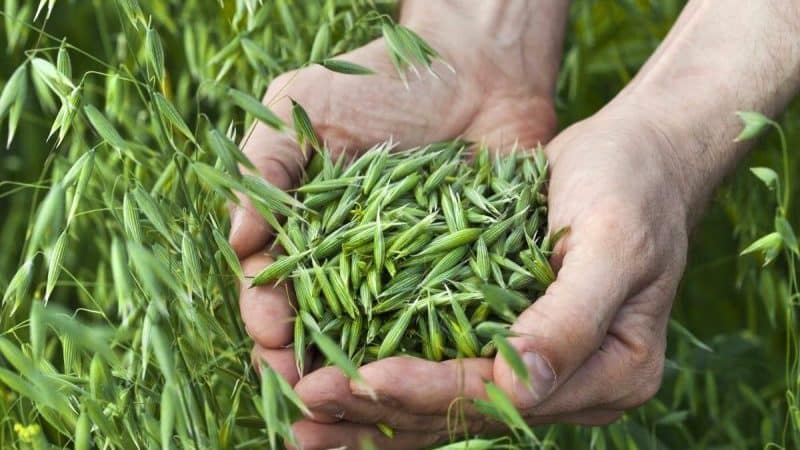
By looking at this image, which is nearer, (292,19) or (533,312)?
(533,312)

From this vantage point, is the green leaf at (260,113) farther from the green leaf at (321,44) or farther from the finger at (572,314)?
the green leaf at (321,44)

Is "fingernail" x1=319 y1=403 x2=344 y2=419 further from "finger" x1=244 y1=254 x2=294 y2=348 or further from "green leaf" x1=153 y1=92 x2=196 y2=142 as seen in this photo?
"green leaf" x1=153 y1=92 x2=196 y2=142

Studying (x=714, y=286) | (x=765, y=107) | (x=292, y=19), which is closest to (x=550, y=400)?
(x=765, y=107)

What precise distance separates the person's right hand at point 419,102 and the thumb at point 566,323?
277mm

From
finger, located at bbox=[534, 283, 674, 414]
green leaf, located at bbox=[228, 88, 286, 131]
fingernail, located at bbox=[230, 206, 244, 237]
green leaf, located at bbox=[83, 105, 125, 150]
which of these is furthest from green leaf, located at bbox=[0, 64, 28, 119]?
finger, located at bbox=[534, 283, 674, 414]

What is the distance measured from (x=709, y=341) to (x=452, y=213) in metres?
0.92

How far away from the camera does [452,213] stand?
148 cm

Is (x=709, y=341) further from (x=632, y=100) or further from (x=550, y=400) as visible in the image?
(x=550, y=400)

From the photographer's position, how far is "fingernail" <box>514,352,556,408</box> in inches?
50.6

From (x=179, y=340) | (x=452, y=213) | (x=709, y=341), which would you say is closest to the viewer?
(x=179, y=340)

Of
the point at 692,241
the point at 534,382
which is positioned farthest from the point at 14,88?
the point at 692,241

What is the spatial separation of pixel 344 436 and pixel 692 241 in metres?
0.74

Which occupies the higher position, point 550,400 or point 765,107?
point 765,107

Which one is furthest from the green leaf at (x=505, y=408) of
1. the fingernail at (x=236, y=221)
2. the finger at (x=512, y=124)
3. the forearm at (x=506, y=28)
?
the forearm at (x=506, y=28)
